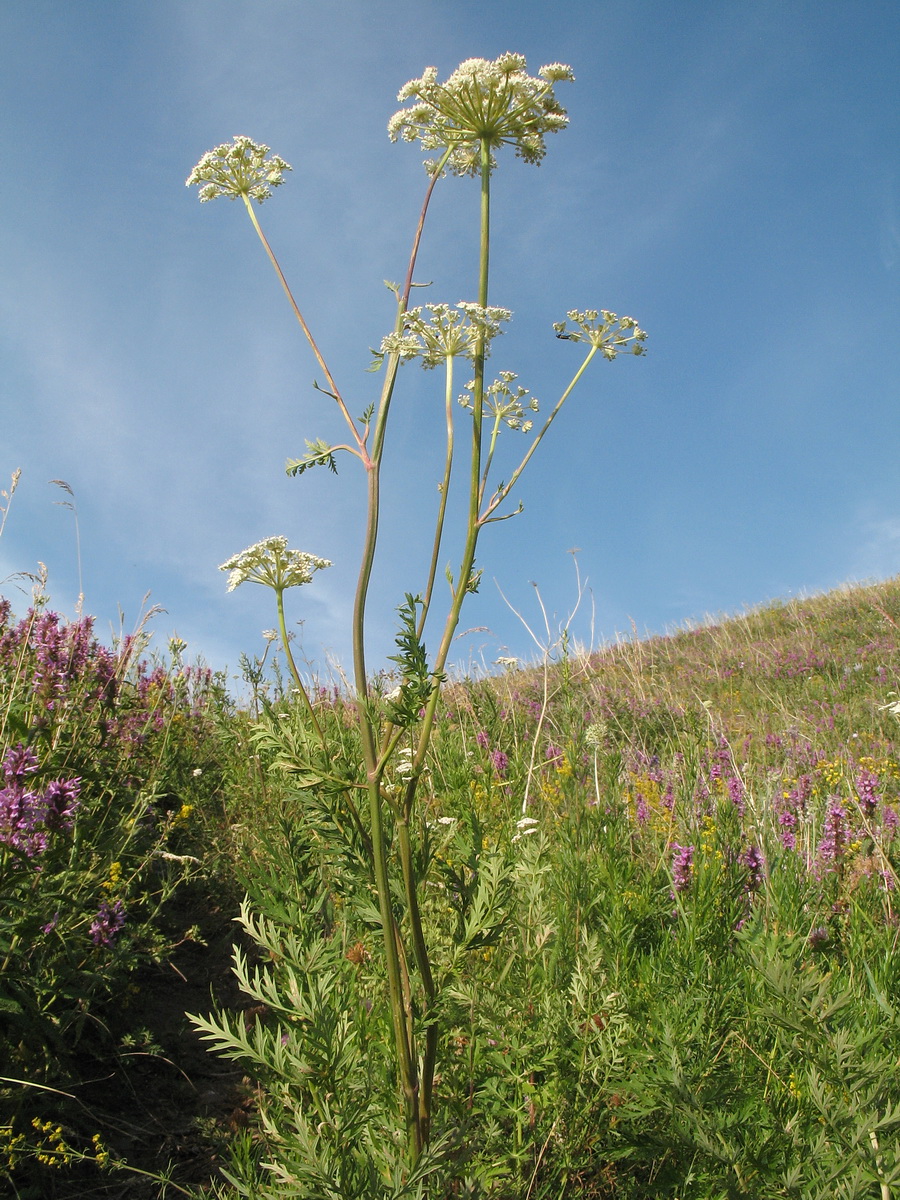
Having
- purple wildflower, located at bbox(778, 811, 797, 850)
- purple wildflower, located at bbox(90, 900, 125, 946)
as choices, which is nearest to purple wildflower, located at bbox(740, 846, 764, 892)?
purple wildflower, located at bbox(778, 811, 797, 850)

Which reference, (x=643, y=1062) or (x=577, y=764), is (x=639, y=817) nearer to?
(x=577, y=764)

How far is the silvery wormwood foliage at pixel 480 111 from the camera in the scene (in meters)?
1.67

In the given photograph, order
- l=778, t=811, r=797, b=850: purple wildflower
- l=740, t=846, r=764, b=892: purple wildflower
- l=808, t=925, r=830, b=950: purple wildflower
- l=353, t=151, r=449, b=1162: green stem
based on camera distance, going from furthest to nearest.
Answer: l=778, t=811, r=797, b=850: purple wildflower < l=740, t=846, r=764, b=892: purple wildflower < l=808, t=925, r=830, b=950: purple wildflower < l=353, t=151, r=449, b=1162: green stem

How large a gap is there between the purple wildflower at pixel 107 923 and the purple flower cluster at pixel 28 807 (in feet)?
1.24

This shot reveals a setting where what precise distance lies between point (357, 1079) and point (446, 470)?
139 centimetres

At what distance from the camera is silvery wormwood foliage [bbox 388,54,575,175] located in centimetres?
167

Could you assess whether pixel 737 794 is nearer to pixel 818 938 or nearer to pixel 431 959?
pixel 818 938

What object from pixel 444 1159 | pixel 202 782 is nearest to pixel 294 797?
pixel 444 1159

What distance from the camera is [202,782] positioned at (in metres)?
4.84

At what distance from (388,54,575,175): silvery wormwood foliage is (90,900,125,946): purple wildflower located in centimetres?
279

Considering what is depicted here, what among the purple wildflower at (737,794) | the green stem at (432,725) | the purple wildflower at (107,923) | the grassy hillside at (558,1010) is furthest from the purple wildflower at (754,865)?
the purple wildflower at (107,923)

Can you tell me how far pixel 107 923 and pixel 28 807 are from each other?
27.2 inches

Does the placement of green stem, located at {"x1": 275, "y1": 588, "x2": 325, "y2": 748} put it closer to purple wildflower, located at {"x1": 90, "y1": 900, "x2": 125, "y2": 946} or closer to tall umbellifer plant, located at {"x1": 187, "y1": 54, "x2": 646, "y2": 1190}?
tall umbellifer plant, located at {"x1": 187, "y1": 54, "x2": 646, "y2": 1190}

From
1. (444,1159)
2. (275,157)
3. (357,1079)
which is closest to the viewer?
(444,1159)
